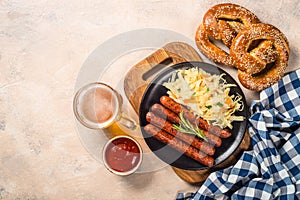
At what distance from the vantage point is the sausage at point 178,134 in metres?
2.29

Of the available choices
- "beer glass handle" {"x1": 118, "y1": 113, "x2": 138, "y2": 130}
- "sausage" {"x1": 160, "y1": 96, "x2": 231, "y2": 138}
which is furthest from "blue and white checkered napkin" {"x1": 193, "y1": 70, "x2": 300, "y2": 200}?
"beer glass handle" {"x1": 118, "y1": 113, "x2": 138, "y2": 130}

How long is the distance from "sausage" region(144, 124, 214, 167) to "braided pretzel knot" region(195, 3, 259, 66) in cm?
48

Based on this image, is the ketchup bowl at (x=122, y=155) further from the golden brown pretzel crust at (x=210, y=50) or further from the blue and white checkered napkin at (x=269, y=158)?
the golden brown pretzel crust at (x=210, y=50)

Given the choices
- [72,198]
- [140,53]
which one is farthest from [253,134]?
[72,198]

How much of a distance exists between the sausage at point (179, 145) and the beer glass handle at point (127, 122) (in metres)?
0.15

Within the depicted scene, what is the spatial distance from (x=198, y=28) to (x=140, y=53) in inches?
13.2

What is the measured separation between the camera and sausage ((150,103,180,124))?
2.30 m

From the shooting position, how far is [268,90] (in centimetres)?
238

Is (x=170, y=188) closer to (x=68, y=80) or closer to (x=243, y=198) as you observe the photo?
(x=243, y=198)

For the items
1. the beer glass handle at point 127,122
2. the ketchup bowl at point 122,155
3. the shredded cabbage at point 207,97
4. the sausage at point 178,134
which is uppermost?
the shredded cabbage at point 207,97

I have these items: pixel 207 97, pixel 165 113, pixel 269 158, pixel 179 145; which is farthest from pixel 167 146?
pixel 269 158

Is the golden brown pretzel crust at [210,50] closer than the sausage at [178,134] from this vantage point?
No

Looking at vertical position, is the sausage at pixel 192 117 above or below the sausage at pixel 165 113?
above

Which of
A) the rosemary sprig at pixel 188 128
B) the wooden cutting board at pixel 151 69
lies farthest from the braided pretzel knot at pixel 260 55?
the rosemary sprig at pixel 188 128
